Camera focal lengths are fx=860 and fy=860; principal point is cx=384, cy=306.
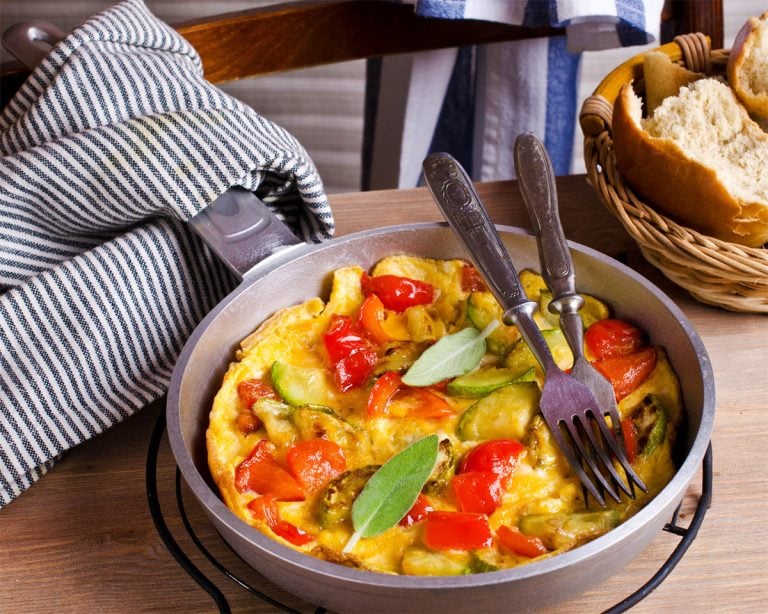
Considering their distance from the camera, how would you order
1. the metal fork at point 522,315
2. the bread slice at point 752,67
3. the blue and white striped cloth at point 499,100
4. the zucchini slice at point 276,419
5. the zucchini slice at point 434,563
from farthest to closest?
the blue and white striped cloth at point 499,100 → the bread slice at point 752,67 → the zucchini slice at point 276,419 → the metal fork at point 522,315 → the zucchini slice at point 434,563

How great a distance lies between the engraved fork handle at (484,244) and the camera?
4.28ft

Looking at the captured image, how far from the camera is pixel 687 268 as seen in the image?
1517mm

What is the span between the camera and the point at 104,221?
1.46 m

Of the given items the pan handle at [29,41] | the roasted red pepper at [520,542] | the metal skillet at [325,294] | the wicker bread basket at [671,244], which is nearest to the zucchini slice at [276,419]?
the metal skillet at [325,294]

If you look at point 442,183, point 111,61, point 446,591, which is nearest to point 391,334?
point 442,183

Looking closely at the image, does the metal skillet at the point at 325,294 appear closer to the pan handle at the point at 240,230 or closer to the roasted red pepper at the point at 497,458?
the pan handle at the point at 240,230

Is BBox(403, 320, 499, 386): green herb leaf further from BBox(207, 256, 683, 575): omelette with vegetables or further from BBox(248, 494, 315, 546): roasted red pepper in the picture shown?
BBox(248, 494, 315, 546): roasted red pepper

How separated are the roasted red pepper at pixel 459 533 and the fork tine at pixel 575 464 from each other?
14 centimetres

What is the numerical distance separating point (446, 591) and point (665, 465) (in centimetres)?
42

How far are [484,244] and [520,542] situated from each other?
0.50m

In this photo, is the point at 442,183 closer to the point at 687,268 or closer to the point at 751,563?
the point at 687,268

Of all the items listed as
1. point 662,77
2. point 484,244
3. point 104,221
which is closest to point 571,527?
point 484,244

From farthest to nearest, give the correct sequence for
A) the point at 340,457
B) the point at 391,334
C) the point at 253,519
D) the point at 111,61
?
the point at 111,61
the point at 391,334
the point at 340,457
the point at 253,519

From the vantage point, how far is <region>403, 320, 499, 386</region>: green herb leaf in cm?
131
